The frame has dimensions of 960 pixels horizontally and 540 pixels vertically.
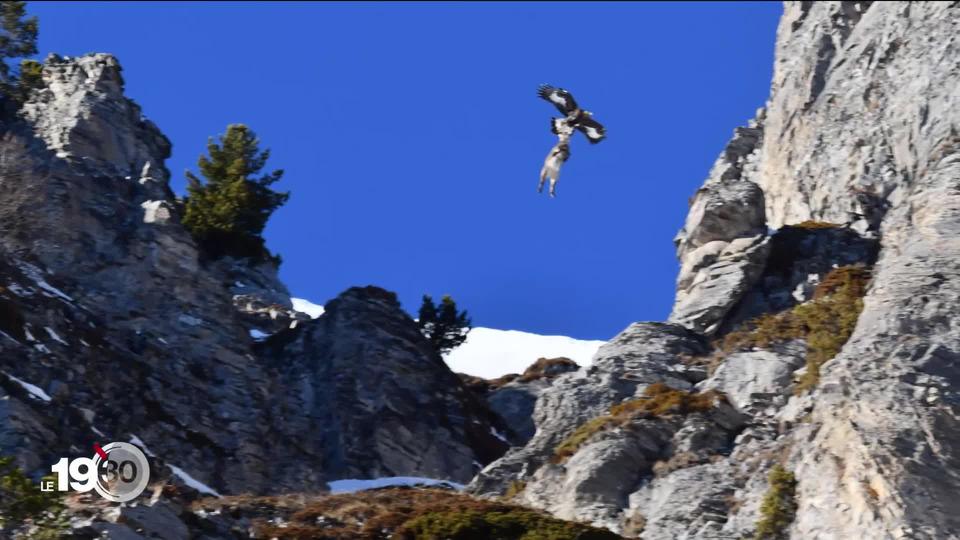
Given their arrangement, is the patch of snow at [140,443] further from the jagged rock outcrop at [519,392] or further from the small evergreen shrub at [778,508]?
the small evergreen shrub at [778,508]

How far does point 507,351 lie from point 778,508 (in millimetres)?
53678

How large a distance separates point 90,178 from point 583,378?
2166 cm

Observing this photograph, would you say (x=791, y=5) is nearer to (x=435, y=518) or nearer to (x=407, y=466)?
(x=407, y=466)

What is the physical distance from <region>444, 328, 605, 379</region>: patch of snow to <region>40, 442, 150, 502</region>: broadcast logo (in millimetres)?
41377

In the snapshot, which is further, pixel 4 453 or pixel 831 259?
pixel 831 259

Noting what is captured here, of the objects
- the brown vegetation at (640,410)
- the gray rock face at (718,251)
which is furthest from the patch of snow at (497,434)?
the brown vegetation at (640,410)

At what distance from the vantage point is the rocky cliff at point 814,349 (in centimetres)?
3362

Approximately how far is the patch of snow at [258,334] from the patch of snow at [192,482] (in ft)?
51.4

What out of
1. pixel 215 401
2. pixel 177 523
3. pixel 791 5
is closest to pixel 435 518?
pixel 177 523

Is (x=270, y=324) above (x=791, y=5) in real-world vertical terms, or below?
below

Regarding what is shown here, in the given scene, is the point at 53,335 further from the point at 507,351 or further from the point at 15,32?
the point at 507,351

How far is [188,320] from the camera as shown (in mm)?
54312

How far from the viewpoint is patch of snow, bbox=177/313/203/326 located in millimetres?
54156

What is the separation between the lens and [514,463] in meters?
44.1
